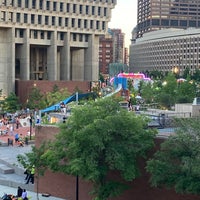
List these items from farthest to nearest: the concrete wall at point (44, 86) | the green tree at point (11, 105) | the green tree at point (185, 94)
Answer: the concrete wall at point (44, 86), the green tree at point (11, 105), the green tree at point (185, 94)

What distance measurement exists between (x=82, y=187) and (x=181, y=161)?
9.85m

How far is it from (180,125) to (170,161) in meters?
→ 1.78

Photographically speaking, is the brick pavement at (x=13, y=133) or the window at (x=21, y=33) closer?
the brick pavement at (x=13, y=133)

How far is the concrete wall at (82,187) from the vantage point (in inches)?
987

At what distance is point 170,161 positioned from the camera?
22.0 meters

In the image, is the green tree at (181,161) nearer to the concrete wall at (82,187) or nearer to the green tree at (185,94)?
the concrete wall at (82,187)

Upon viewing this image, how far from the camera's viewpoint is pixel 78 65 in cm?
11369

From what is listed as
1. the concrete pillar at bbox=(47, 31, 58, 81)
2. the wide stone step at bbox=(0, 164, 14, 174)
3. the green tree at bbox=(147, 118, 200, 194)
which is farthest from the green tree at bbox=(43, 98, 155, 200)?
the concrete pillar at bbox=(47, 31, 58, 81)

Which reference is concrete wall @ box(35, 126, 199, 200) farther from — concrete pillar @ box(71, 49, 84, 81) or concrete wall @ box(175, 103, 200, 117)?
concrete pillar @ box(71, 49, 84, 81)

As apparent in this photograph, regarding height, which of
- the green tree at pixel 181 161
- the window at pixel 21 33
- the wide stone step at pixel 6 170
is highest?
the window at pixel 21 33

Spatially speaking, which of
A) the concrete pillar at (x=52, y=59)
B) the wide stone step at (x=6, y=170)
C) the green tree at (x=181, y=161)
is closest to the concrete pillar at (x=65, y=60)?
the concrete pillar at (x=52, y=59)

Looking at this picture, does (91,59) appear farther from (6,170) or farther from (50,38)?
(6,170)

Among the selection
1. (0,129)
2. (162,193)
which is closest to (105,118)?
(162,193)

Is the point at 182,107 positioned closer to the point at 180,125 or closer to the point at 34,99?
the point at 180,125
